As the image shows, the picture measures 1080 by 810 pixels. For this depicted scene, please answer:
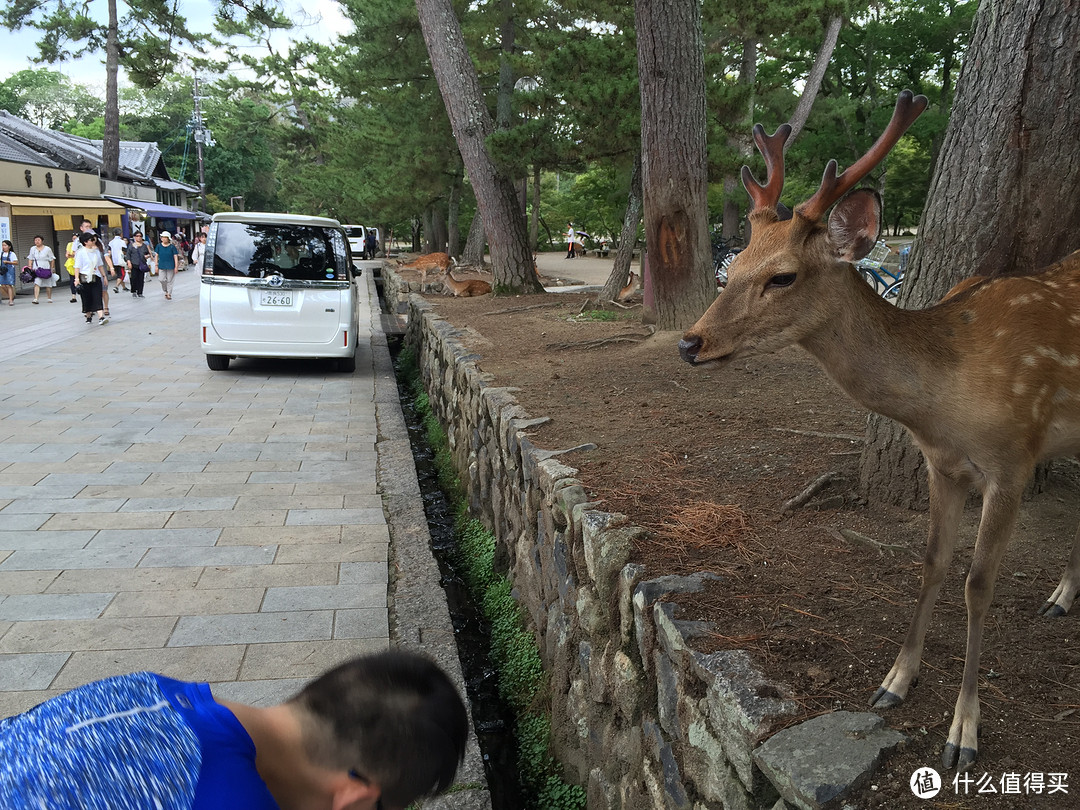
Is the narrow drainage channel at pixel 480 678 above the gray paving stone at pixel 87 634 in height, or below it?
below

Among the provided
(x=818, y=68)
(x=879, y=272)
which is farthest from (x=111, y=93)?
(x=879, y=272)

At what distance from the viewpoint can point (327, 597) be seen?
4.50 meters

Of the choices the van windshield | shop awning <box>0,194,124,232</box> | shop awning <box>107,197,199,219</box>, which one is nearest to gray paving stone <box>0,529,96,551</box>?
the van windshield

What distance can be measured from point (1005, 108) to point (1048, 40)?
0.28 metres

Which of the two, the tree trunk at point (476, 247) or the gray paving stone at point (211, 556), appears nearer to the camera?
the gray paving stone at point (211, 556)

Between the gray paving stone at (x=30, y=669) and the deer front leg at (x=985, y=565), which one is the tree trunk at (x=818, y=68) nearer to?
the deer front leg at (x=985, y=565)

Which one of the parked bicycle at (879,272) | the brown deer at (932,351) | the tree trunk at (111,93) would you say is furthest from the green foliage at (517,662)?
the tree trunk at (111,93)

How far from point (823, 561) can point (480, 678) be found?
2.13 meters

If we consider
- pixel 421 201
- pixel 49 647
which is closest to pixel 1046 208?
pixel 49 647

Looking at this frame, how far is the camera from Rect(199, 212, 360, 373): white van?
992cm

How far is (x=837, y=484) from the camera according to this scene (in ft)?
12.6

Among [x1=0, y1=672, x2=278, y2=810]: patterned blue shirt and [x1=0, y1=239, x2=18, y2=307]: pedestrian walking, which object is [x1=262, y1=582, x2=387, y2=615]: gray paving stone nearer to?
[x1=0, y1=672, x2=278, y2=810]: patterned blue shirt

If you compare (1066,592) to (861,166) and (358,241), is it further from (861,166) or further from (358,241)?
(358,241)

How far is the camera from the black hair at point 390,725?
1.64 metres
